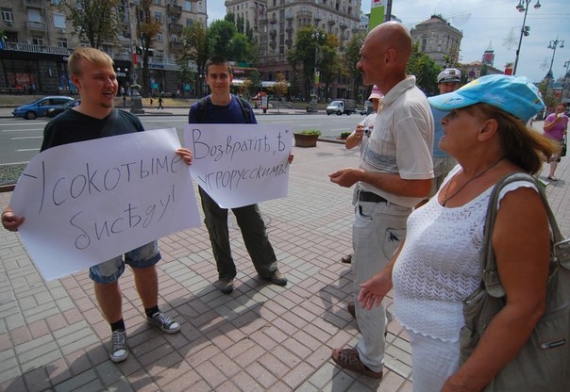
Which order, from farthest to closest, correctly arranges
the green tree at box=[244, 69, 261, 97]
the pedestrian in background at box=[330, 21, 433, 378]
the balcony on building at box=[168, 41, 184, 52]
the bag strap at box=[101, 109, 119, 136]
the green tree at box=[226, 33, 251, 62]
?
the green tree at box=[226, 33, 251, 62], the balcony on building at box=[168, 41, 184, 52], the green tree at box=[244, 69, 261, 97], the bag strap at box=[101, 109, 119, 136], the pedestrian in background at box=[330, 21, 433, 378]

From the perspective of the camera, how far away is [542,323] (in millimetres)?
995

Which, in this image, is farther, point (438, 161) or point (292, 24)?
point (292, 24)

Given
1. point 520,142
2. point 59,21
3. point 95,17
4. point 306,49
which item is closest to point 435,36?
point 306,49

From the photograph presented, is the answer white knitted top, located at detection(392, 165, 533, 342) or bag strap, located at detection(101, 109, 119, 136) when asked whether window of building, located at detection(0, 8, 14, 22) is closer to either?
bag strap, located at detection(101, 109, 119, 136)

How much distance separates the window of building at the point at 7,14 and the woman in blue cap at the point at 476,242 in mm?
53182

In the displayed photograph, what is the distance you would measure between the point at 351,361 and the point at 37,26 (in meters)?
52.5

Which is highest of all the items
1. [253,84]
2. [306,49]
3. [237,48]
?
[237,48]

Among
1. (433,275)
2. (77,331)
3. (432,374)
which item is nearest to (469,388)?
(432,374)

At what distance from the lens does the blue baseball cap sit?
104 cm

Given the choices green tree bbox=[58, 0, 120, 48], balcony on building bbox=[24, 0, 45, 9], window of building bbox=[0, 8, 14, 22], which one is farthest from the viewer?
balcony on building bbox=[24, 0, 45, 9]

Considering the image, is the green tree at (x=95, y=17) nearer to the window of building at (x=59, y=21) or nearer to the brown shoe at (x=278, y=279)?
the window of building at (x=59, y=21)

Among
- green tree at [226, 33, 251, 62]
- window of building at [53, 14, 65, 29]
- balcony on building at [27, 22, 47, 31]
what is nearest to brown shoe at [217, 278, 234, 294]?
balcony on building at [27, 22, 47, 31]

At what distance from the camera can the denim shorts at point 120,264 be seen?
2297 millimetres

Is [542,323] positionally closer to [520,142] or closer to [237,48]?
[520,142]
